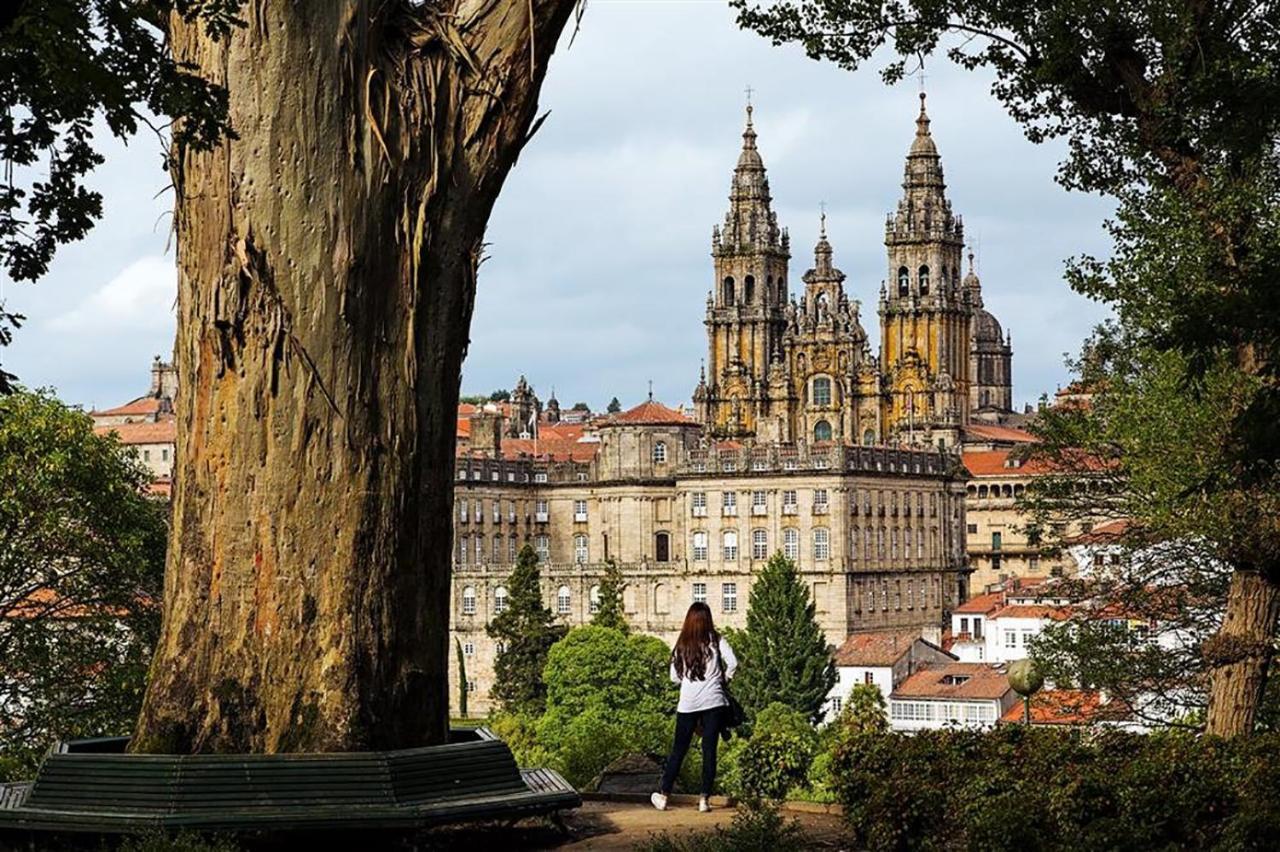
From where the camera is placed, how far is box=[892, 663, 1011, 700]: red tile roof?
224 ft

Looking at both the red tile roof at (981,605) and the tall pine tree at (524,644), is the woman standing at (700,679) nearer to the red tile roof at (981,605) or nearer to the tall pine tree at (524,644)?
the tall pine tree at (524,644)

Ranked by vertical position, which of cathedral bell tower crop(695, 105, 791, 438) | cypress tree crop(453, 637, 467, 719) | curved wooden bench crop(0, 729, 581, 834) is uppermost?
cathedral bell tower crop(695, 105, 791, 438)

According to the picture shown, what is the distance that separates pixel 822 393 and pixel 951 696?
3730 cm

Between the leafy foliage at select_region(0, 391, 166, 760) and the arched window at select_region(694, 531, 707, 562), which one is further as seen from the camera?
the arched window at select_region(694, 531, 707, 562)

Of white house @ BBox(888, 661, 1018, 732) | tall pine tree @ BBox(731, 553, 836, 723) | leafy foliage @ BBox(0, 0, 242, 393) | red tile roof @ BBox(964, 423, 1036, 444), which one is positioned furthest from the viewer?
red tile roof @ BBox(964, 423, 1036, 444)

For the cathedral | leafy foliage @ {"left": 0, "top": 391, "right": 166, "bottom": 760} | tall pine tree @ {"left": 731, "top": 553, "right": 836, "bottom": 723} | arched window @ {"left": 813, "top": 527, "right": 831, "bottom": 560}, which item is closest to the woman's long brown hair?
leafy foliage @ {"left": 0, "top": 391, "right": 166, "bottom": 760}

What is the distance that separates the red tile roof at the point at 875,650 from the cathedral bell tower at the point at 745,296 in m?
28.4

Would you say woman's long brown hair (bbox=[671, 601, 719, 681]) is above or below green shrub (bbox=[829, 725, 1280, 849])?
above

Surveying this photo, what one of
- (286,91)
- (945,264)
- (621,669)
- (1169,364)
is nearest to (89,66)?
(286,91)

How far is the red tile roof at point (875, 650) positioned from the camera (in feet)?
257

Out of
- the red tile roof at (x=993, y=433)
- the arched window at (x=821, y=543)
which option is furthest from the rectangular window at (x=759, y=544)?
the red tile roof at (x=993, y=433)

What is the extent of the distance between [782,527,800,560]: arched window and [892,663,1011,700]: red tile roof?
50.7 feet

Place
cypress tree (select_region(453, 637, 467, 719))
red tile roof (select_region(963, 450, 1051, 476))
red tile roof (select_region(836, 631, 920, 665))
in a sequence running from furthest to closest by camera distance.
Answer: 1. red tile roof (select_region(963, 450, 1051, 476))
2. cypress tree (select_region(453, 637, 467, 719))
3. red tile roof (select_region(836, 631, 920, 665))

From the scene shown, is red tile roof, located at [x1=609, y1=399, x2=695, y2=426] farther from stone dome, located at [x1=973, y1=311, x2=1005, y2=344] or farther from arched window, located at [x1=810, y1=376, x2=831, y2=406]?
stone dome, located at [x1=973, y1=311, x2=1005, y2=344]
